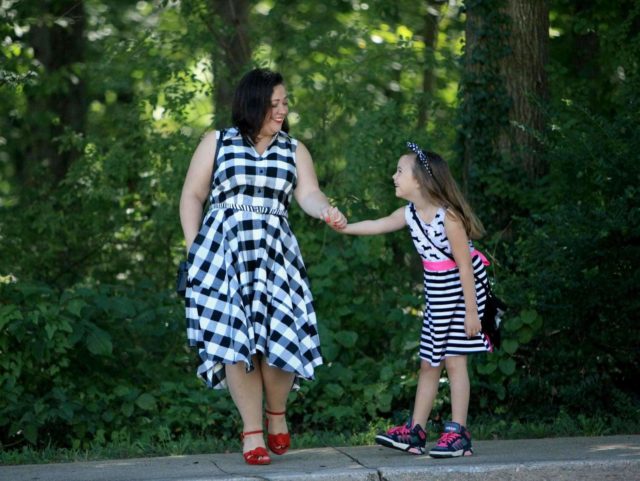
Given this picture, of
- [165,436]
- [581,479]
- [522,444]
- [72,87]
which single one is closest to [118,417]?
[165,436]

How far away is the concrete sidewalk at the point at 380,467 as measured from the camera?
192 inches

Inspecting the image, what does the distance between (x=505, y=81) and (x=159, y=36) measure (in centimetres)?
364

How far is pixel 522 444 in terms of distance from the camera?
19.2 feet

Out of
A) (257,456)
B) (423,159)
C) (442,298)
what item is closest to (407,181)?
(423,159)

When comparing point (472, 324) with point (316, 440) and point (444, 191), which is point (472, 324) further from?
point (316, 440)

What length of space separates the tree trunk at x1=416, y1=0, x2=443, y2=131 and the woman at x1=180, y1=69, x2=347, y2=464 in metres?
4.13

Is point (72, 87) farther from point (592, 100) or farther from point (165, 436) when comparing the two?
point (165, 436)

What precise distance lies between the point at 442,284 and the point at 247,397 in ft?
3.66

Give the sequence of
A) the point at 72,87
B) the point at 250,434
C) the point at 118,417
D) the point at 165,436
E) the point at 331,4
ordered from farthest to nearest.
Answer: the point at 72,87
the point at 331,4
the point at 118,417
the point at 165,436
the point at 250,434

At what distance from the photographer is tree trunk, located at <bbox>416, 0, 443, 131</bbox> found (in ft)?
31.7

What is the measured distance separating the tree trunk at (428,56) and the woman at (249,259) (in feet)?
13.6

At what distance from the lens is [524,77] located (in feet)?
26.9

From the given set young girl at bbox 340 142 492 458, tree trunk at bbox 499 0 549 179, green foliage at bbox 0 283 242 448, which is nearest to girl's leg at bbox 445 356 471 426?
young girl at bbox 340 142 492 458

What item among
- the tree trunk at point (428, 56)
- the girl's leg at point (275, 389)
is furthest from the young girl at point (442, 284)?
the tree trunk at point (428, 56)
